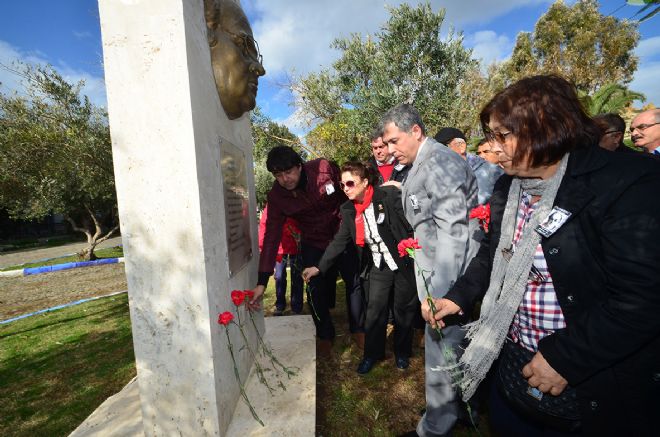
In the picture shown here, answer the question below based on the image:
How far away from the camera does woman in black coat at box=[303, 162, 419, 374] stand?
9.93 ft

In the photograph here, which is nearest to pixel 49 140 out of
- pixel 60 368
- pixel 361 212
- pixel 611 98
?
pixel 60 368

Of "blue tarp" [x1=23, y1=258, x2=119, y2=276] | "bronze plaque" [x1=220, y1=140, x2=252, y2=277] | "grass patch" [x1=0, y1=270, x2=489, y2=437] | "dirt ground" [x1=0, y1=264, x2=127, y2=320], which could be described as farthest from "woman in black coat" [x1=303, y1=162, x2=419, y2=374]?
"blue tarp" [x1=23, y1=258, x2=119, y2=276]

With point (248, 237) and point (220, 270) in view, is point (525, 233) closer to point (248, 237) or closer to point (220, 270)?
point (220, 270)

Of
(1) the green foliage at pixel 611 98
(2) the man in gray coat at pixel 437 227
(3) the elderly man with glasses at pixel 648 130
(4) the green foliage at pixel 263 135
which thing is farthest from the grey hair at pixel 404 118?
(4) the green foliage at pixel 263 135

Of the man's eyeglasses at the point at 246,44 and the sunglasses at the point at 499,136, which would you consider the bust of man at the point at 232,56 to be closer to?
the man's eyeglasses at the point at 246,44

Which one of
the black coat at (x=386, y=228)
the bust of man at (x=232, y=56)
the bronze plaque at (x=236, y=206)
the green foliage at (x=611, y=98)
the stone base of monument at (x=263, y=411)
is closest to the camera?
the stone base of monument at (x=263, y=411)

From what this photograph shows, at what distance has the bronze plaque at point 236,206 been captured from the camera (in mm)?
2303

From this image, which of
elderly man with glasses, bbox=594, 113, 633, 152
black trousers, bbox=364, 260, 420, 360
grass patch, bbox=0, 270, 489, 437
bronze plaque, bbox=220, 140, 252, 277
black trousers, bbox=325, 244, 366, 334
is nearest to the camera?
bronze plaque, bbox=220, 140, 252, 277

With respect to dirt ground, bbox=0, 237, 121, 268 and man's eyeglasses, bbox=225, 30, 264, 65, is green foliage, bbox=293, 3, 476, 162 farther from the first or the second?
dirt ground, bbox=0, 237, 121, 268

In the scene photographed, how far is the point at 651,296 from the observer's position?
38.7 inches

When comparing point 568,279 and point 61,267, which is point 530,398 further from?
point 61,267

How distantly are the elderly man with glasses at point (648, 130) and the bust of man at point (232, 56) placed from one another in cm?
388

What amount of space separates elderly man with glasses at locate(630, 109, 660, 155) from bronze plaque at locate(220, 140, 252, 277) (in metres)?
4.00

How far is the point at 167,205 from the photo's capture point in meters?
1.79
